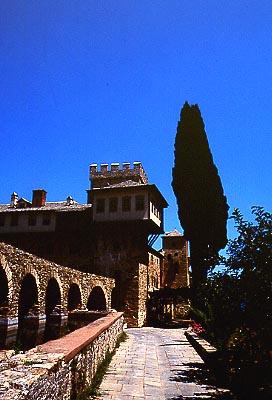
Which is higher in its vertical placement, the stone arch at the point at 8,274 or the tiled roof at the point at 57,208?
the tiled roof at the point at 57,208

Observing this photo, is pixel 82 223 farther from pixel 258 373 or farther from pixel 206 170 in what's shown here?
pixel 258 373

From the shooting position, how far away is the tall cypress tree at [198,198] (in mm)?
25109

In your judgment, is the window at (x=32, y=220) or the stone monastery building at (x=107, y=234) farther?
the window at (x=32, y=220)

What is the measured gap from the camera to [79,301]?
1778 cm

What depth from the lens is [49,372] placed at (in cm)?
346

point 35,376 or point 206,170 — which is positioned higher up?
point 206,170

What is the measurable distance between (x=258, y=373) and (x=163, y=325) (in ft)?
70.6

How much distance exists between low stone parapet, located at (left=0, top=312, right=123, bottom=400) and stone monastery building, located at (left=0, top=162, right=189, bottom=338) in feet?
70.0

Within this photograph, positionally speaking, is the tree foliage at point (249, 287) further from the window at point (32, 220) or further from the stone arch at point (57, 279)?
the window at point (32, 220)

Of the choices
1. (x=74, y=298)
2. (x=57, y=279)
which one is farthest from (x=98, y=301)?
(x=57, y=279)

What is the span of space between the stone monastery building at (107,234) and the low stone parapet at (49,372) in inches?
840

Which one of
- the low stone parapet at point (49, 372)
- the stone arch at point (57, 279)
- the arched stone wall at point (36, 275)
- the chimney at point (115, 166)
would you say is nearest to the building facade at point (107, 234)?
the chimney at point (115, 166)

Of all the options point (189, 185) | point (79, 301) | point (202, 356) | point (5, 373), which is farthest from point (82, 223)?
point (5, 373)

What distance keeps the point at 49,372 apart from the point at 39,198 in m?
29.9
